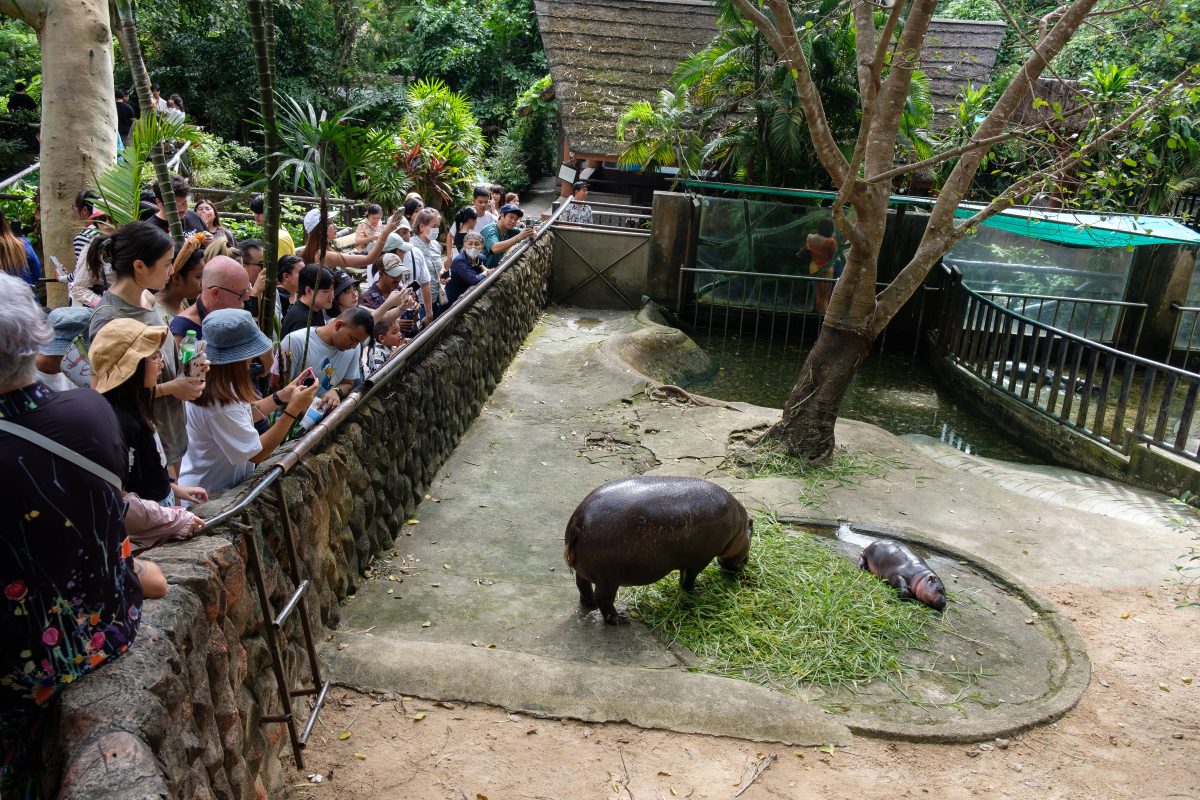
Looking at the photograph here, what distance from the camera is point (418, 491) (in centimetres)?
606

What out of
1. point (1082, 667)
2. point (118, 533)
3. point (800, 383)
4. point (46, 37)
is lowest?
point (1082, 667)

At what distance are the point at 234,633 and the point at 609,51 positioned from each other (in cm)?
1455

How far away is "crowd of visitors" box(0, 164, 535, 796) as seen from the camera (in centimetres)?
203

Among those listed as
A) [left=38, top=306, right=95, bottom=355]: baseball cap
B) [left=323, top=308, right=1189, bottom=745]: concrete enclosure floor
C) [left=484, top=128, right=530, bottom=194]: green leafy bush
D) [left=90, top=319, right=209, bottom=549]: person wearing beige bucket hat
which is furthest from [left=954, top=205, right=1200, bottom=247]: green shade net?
[left=484, top=128, right=530, bottom=194]: green leafy bush

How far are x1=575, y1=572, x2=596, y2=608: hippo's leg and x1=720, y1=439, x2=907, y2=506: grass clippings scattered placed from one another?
2.50 meters

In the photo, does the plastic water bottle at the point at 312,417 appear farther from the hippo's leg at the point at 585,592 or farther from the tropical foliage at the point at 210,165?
the tropical foliage at the point at 210,165

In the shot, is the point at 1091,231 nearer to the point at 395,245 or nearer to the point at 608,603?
the point at 395,245

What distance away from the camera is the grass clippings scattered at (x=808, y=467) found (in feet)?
23.2

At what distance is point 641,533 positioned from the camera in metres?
4.58

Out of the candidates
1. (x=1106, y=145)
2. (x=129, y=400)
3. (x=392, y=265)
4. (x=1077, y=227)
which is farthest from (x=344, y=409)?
(x=1077, y=227)

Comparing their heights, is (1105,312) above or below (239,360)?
below

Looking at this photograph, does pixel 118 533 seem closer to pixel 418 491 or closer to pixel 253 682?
pixel 253 682

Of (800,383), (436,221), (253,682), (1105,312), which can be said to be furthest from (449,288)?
(1105,312)

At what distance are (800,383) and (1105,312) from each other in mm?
6129
